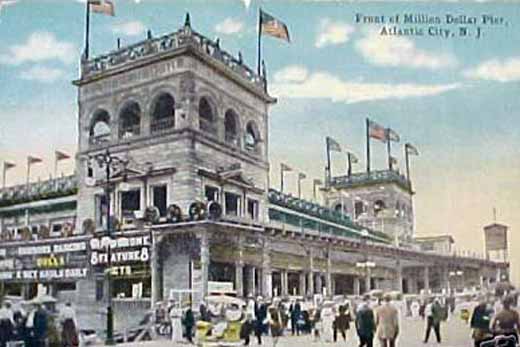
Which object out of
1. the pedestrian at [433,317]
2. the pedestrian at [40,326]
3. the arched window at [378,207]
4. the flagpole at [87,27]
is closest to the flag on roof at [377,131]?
the arched window at [378,207]

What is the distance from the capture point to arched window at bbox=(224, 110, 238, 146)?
415 cm

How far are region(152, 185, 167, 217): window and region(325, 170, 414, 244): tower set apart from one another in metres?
0.76

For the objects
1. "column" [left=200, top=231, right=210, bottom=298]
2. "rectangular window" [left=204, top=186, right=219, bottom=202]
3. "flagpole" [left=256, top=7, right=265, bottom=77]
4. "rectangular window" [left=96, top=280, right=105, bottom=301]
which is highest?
"flagpole" [left=256, top=7, right=265, bottom=77]

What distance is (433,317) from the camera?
4.11 m

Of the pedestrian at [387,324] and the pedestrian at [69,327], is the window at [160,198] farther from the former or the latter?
the pedestrian at [387,324]

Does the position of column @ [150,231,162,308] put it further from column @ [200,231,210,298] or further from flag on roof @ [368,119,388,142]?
flag on roof @ [368,119,388,142]

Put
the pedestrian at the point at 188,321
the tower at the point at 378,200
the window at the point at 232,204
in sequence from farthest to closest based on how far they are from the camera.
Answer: the tower at the point at 378,200, the window at the point at 232,204, the pedestrian at the point at 188,321

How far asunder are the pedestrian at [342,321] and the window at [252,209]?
0.58 m

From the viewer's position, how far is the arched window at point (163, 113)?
4078 millimetres

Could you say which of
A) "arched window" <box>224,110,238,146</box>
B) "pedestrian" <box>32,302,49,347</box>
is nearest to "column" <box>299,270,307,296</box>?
"arched window" <box>224,110,238,146</box>

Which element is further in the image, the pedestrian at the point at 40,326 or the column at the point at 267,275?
the column at the point at 267,275

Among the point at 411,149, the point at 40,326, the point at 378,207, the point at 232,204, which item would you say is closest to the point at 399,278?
the point at 378,207

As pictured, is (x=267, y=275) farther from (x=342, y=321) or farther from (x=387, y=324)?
(x=387, y=324)

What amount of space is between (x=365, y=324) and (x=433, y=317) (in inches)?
12.7
